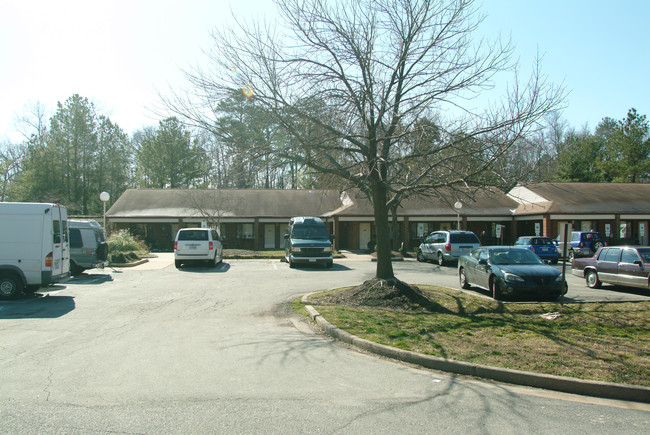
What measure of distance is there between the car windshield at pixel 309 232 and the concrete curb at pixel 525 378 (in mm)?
15726

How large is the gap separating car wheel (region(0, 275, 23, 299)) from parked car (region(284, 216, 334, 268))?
1171 centimetres

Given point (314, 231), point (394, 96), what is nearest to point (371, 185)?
point (394, 96)

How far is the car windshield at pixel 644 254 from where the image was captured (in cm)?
1379

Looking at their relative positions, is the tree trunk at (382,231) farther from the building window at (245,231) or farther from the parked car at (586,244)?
the building window at (245,231)

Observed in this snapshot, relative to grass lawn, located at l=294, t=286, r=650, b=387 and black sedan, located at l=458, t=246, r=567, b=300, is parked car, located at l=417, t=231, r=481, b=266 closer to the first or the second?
black sedan, located at l=458, t=246, r=567, b=300

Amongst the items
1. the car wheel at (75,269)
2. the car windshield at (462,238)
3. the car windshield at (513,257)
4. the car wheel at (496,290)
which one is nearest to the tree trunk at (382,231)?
the car wheel at (496,290)

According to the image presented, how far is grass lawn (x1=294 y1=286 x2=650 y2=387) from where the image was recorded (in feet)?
21.4

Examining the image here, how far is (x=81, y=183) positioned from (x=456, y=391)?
2177 inches

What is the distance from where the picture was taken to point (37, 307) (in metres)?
11.4

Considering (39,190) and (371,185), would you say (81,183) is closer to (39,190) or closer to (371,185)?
(39,190)

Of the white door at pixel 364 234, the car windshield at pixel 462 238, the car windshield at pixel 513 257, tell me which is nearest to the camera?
the car windshield at pixel 513 257

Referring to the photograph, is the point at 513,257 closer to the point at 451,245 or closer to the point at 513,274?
the point at 513,274

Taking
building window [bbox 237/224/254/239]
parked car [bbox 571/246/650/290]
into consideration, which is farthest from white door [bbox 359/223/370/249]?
parked car [bbox 571/246/650/290]

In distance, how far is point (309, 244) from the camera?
22250 millimetres
